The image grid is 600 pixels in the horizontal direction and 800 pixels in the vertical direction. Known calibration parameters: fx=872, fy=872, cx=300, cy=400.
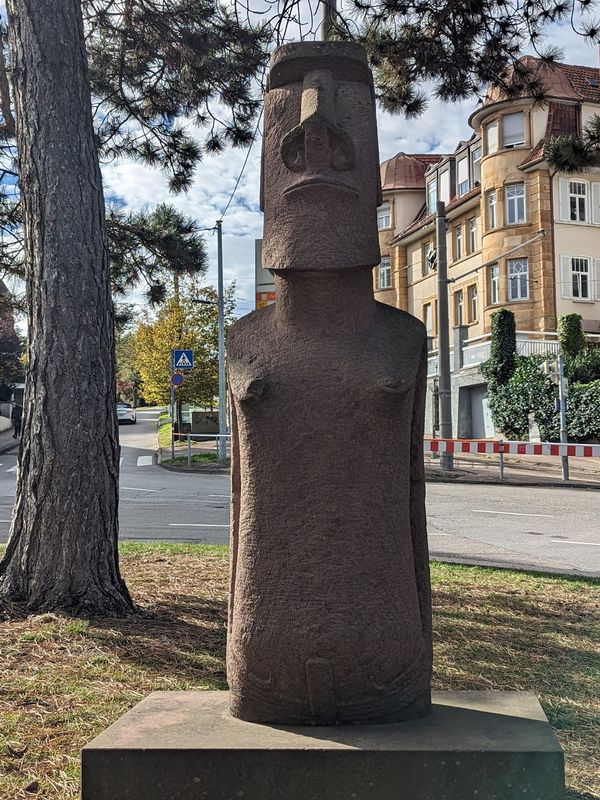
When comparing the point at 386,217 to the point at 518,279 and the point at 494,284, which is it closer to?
the point at 494,284

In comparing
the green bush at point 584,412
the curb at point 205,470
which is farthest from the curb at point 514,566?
the green bush at point 584,412

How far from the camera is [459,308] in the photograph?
35062mm

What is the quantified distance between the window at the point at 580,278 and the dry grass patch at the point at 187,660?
78.2 ft

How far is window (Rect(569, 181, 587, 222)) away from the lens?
98.1 ft

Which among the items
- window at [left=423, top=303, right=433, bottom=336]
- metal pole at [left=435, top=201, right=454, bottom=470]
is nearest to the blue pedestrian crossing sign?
metal pole at [left=435, top=201, right=454, bottom=470]

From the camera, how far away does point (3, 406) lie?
43938 mm

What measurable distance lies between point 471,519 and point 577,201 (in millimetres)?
21113

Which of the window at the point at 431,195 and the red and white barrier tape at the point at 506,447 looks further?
the window at the point at 431,195

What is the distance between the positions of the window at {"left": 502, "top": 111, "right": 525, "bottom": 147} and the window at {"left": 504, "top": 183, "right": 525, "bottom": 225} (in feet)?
4.97

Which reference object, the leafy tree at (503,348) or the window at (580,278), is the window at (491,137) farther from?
the leafy tree at (503,348)

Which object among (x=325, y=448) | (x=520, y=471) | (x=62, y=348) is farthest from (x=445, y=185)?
(x=325, y=448)

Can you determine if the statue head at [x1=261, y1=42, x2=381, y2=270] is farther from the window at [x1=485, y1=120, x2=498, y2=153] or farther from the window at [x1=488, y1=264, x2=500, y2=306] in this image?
the window at [x1=485, y1=120, x2=498, y2=153]

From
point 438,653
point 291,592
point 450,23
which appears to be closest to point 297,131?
point 291,592

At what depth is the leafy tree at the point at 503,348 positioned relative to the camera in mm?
27203
